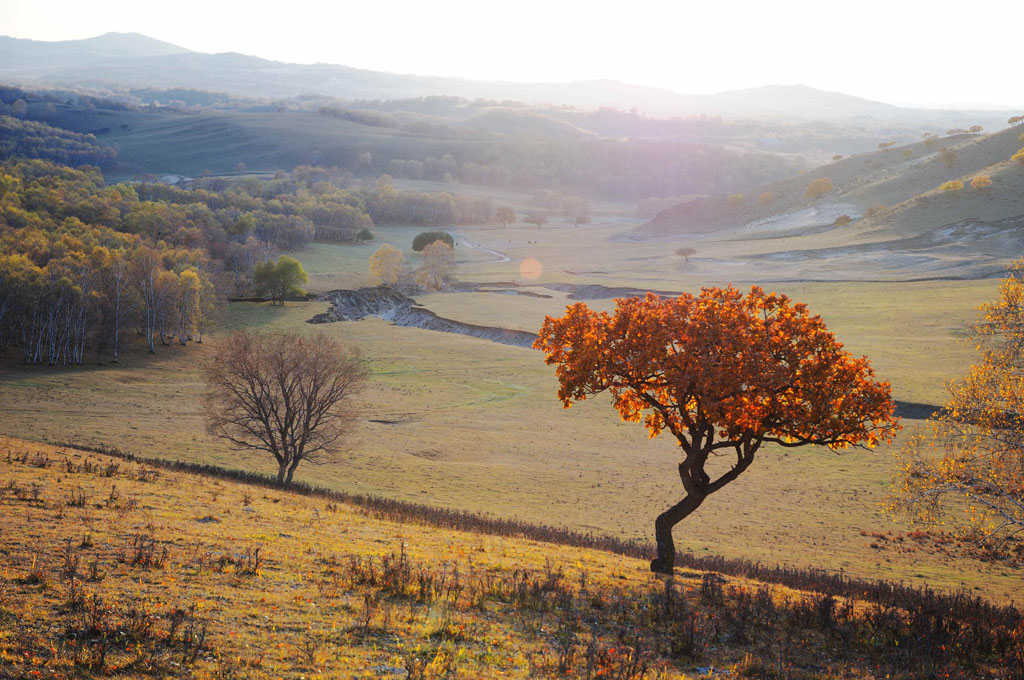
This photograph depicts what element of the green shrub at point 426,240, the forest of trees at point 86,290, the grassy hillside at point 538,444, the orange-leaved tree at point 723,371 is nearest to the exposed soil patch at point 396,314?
the grassy hillside at point 538,444

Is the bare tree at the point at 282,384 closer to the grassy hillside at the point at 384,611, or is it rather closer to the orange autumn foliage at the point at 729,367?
the grassy hillside at the point at 384,611

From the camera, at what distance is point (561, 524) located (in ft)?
115

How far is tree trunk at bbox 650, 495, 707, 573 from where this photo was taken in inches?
875

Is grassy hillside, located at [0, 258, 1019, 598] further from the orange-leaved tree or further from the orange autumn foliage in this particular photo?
the orange autumn foliage

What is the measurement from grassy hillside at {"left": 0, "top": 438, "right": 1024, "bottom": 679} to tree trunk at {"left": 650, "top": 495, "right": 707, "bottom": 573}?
774 millimetres

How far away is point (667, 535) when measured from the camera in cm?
2248

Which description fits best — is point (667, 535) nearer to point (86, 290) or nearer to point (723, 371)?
point (723, 371)

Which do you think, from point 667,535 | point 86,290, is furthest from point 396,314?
point 667,535

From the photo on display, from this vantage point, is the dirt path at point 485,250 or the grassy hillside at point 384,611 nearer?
the grassy hillside at point 384,611

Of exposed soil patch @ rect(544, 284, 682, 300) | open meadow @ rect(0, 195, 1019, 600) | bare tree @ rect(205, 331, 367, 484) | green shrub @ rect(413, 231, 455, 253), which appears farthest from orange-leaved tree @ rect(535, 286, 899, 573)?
green shrub @ rect(413, 231, 455, 253)

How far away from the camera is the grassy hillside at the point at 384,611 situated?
11.2 m

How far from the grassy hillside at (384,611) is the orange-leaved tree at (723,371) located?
5.04 metres

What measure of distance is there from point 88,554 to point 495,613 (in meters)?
9.59

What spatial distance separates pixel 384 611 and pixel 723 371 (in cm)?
1197
